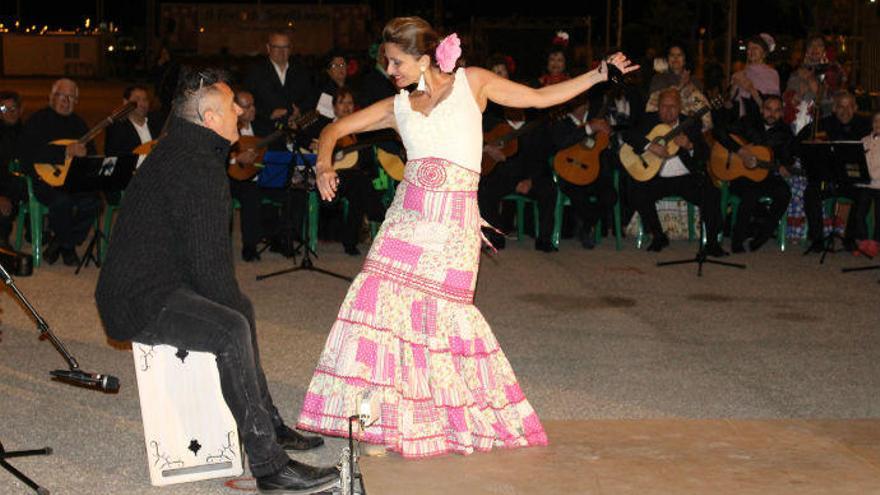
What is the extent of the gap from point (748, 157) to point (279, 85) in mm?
4083

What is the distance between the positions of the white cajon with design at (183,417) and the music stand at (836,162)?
7.29 meters

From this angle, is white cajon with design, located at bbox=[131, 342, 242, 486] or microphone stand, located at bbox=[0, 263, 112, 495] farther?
white cajon with design, located at bbox=[131, 342, 242, 486]

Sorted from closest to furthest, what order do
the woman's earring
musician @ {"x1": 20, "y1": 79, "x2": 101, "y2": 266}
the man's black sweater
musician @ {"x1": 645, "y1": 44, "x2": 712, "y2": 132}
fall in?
the man's black sweater → the woman's earring → musician @ {"x1": 20, "y1": 79, "x2": 101, "y2": 266} → musician @ {"x1": 645, "y1": 44, "x2": 712, "y2": 132}

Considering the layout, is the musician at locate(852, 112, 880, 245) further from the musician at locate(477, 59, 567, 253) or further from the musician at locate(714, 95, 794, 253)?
the musician at locate(477, 59, 567, 253)

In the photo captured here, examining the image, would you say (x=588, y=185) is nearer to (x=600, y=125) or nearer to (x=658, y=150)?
(x=600, y=125)

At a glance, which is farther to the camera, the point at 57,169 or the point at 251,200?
the point at 251,200

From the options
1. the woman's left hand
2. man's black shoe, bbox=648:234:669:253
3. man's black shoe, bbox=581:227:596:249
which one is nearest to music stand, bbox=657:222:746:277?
man's black shoe, bbox=648:234:669:253

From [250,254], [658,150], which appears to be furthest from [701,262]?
[250,254]

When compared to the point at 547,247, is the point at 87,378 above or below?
above

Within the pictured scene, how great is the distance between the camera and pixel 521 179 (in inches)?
491

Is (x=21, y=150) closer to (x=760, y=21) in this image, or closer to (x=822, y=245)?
(x=822, y=245)

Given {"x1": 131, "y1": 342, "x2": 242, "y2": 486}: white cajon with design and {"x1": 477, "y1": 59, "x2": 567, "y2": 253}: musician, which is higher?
{"x1": 477, "y1": 59, "x2": 567, "y2": 253}: musician

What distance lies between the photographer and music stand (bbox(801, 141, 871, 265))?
11.6 meters

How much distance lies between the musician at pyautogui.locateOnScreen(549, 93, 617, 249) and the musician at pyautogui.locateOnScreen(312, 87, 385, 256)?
1657mm
